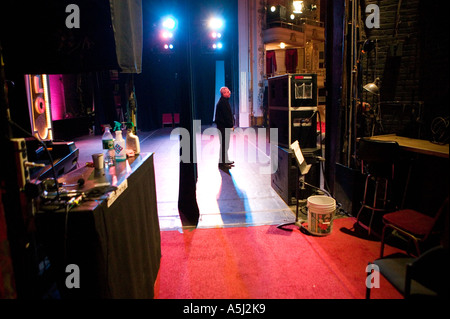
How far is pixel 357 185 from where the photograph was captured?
3850 millimetres

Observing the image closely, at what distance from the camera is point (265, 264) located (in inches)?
117

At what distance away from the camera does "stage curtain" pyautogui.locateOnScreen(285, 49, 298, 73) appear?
48.4ft

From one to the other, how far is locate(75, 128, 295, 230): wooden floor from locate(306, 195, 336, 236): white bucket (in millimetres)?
485

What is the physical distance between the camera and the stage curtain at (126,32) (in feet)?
8.39

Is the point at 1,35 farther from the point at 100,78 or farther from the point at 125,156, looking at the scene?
the point at 100,78

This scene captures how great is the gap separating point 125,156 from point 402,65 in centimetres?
358

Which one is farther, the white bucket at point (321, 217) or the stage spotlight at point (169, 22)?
the stage spotlight at point (169, 22)

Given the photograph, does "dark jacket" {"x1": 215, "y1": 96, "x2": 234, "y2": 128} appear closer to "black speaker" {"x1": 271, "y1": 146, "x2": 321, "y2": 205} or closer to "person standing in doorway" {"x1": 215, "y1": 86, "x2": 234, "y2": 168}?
"person standing in doorway" {"x1": 215, "y1": 86, "x2": 234, "y2": 168}

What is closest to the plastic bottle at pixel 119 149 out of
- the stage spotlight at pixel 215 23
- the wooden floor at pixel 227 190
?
the wooden floor at pixel 227 190

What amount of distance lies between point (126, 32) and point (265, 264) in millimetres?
2489

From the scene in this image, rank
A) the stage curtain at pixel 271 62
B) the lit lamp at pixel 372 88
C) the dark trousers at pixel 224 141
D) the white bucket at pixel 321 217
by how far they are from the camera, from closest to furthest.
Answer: the white bucket at pixel 321 217, the lit lamp at pixel 372 88, the dark trousers at pixel 224 141, the stage curtain at pixel 271 62

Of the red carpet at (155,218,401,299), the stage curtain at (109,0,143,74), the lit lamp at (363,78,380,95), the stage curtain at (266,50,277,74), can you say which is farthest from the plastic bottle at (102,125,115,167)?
the stage curtain at (266,50,277,74)

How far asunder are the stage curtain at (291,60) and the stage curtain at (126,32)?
12.9 metres

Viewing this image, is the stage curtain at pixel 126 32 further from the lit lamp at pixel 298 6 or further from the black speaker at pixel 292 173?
the lit lamp at pixel 298 6
